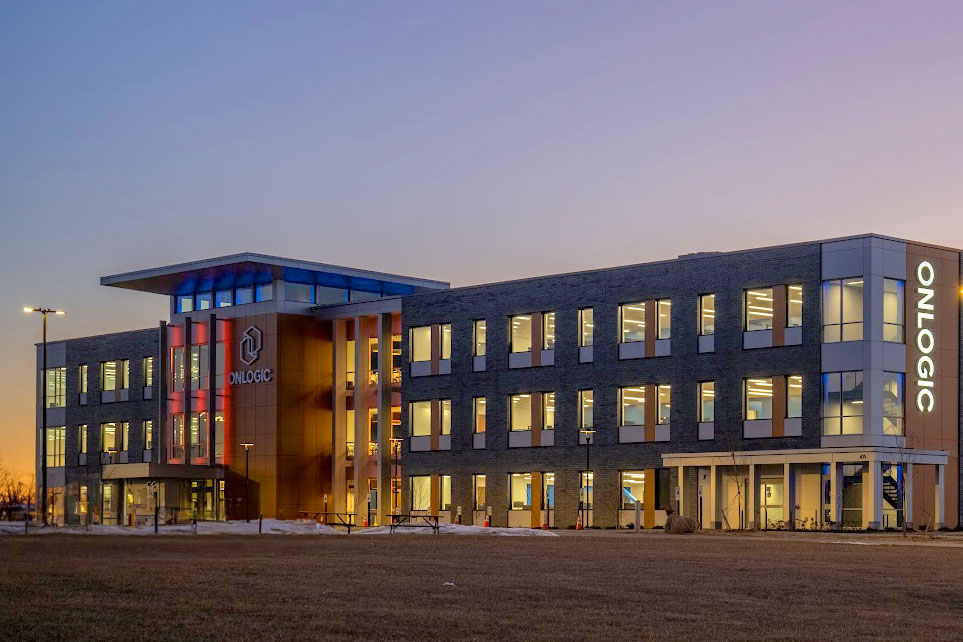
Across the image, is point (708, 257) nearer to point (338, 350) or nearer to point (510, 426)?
point (510, 426)

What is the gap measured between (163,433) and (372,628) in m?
79.2

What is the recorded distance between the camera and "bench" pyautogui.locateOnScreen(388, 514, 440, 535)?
59.9 meters

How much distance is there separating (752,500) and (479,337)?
64.9 feet

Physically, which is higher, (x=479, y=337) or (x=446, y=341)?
(x=479, y=337)

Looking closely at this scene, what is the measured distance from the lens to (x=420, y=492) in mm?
81438

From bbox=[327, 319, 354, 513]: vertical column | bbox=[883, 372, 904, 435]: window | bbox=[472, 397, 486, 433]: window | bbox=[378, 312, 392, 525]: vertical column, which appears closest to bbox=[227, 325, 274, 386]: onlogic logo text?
bbox=[327, 319, 354, 513]: vertical column

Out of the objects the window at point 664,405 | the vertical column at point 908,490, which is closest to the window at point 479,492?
the window at point 664,405

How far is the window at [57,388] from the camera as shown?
106625 mm

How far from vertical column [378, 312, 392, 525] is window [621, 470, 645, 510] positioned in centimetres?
1791

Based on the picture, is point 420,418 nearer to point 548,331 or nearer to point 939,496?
point 548,331

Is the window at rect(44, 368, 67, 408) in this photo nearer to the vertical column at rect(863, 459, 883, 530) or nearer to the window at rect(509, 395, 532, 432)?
the window at rect(509, 395, 532, 432)

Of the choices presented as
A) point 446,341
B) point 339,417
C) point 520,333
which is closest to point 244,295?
point 339,417

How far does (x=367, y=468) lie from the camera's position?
86562mm

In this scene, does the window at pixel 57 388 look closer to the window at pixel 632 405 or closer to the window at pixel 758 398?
the window at pixel 632 405
